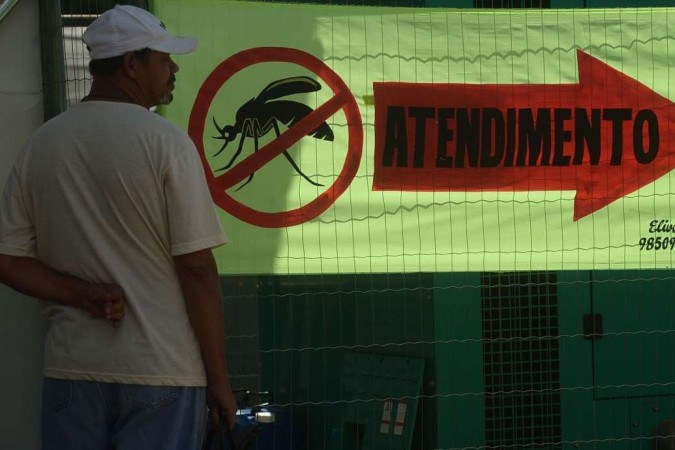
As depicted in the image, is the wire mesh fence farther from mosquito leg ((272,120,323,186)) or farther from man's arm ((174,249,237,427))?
man's arm ((174,249,237,427))

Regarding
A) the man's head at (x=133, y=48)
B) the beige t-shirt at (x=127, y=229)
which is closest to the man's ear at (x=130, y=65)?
the man's head at (x=133, y=48)

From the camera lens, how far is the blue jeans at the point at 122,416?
2.66m

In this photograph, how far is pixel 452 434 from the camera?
4.68m

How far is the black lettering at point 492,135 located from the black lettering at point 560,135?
210 mm

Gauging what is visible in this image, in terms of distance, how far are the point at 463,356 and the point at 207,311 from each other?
2193 mm

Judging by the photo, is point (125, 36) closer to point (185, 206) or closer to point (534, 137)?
point (185, 206)

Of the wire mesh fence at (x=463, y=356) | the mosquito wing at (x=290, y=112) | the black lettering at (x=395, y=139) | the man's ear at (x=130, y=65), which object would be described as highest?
the man's ear at (x=130, y=65)

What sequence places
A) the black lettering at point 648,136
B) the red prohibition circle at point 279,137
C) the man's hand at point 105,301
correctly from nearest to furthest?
the man's hand at point 105,301 < the red prohibition circle at point 279,137 < the black lettering at point 648,136

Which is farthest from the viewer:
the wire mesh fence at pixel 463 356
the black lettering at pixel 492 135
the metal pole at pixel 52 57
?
the wire mesh fence at pixel 463 356

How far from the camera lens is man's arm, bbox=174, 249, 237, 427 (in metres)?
2.69

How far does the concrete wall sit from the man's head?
49.1 inches

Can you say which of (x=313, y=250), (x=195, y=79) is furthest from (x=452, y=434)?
(x=195, y=79)

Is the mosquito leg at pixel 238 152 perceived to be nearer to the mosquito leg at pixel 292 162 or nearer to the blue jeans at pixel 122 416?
the mosquito leg at pixel 292 162

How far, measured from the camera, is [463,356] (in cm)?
468
